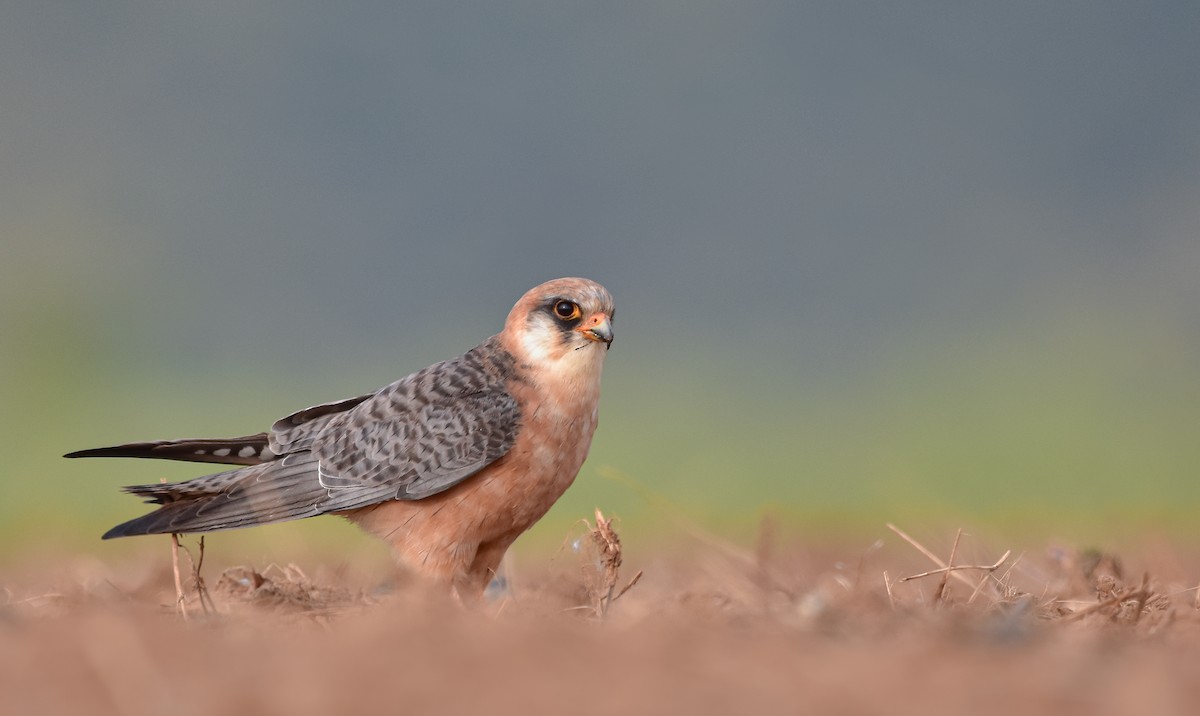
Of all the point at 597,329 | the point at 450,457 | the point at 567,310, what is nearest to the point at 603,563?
the point at 450,457

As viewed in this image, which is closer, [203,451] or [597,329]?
[597,329]

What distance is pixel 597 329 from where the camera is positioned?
5082mm

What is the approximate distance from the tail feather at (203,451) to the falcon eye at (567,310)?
143cm

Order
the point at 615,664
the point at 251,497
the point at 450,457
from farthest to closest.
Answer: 1. the point at 251,497
2. the point at 450,457
3. the point at 615,664

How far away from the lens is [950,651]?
2500 mm

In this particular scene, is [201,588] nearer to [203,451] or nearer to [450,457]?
[450,457]

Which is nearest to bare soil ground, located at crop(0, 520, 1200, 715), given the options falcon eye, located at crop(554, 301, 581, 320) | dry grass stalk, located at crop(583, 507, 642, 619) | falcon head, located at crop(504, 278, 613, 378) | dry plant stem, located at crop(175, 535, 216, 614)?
dry plant stem, located at crop(175, 535, 216, 614)

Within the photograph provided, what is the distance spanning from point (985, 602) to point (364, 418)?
2690mm

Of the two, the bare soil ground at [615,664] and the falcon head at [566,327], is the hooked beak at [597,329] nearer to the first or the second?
the falcon head at [566,327]

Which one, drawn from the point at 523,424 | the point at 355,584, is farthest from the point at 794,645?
the point at 355,584

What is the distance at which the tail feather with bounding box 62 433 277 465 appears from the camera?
5.00 meters

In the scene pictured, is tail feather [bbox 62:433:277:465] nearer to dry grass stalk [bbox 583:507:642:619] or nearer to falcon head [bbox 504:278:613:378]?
falcon head [bbox 504:278:613:378]

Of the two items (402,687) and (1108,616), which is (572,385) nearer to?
(1108,616)

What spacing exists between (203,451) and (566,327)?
1683 mm
